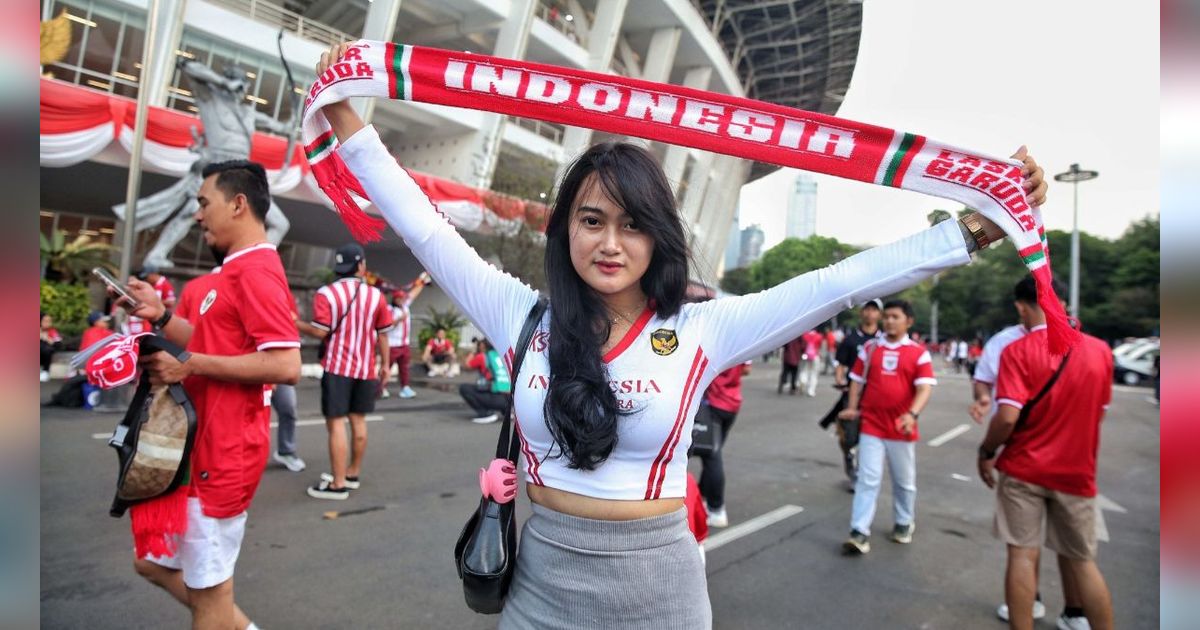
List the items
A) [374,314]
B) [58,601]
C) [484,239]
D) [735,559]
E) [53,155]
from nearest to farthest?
1. [58,601]
2. [735,559]
3. [374,314]
4. [53,155]
5. [484,239]

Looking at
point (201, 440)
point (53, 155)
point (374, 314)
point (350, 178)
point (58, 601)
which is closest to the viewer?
point (350, 178)

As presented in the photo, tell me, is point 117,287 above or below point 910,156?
below

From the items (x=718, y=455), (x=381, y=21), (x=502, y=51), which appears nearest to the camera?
(x=718, y=455)

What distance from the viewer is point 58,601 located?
3270 mm

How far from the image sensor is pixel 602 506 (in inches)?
60.5

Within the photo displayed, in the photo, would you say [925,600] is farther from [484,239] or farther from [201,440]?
[484,239]

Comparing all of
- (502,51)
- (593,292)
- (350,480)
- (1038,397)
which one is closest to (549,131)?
(502,51)

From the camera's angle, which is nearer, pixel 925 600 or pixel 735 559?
pixel 925 600

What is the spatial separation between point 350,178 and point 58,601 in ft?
9.74

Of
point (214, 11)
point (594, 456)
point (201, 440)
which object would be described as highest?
point (214, 11)

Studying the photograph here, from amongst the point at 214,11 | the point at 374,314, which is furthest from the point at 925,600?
the point at 214,11

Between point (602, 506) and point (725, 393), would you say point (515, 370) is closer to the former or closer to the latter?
point (602, 506)

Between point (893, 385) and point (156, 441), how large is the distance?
4.70m

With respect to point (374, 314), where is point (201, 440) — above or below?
below
